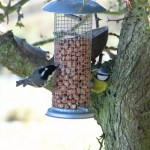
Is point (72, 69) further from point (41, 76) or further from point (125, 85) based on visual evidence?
point (125, 85)

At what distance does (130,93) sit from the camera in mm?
3629

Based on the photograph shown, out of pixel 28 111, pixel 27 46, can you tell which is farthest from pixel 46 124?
pixel 27 46

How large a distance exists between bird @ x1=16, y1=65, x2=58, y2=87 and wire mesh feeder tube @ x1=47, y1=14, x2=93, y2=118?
2.9 inches

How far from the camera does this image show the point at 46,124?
9984 millimetres

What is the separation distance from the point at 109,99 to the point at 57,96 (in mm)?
310

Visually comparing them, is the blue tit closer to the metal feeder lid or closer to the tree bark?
the tree bark

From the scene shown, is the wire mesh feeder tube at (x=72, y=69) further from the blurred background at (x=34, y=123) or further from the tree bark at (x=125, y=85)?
the blurred background at (x=34, y=123)

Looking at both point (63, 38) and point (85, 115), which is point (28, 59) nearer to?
point (63, 38)

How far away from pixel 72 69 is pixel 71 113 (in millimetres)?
279

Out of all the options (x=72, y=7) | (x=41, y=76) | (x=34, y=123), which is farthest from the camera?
(x=34, y=123)

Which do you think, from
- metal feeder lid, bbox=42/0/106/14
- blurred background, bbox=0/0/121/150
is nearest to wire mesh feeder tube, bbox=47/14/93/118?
metal feeder lid, bbox=42/0/106/14

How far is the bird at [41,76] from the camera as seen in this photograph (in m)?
3.57

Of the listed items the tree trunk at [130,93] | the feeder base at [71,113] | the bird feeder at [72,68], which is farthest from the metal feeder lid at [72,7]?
the feeder base at [71,113]

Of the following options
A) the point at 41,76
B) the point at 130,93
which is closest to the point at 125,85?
the point at 130,93
